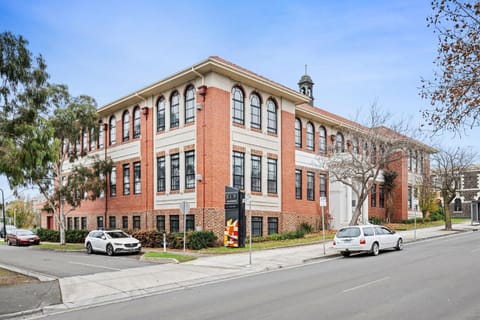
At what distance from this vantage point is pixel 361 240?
20203 mm

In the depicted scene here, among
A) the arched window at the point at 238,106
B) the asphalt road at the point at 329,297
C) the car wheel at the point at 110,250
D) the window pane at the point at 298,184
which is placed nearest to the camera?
the asphalt road at the point at 329,297

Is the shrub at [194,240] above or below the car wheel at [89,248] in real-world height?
above

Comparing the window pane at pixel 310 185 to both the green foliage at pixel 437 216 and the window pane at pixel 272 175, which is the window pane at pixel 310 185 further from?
the green foliage at pixel 437 216

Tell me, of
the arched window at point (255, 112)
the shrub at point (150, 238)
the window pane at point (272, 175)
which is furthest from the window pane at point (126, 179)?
the window pane at point (272, 175)

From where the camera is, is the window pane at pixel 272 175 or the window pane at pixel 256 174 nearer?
the window pane at pixel 256 174

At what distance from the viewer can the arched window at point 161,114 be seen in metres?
30.3

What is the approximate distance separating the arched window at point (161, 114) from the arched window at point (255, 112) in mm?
5857

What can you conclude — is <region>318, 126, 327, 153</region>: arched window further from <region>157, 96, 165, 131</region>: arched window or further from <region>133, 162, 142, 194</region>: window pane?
<region>133, 162, 142, 194</region>: window pane

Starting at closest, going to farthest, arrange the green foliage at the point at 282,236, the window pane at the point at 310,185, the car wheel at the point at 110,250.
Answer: the car wheel at the point at 110,250 < the green foliage at the point at 282,236 < the window pane at the point at 310,185

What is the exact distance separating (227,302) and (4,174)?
8532 millimetres

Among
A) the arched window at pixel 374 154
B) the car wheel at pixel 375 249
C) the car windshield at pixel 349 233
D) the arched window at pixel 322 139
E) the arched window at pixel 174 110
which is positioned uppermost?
the arched window at pixel 174 110

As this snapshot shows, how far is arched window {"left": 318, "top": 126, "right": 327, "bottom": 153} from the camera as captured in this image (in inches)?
1441

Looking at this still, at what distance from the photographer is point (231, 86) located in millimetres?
27719

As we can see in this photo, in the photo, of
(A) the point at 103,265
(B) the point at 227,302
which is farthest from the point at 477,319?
(A) the point at 103,265
